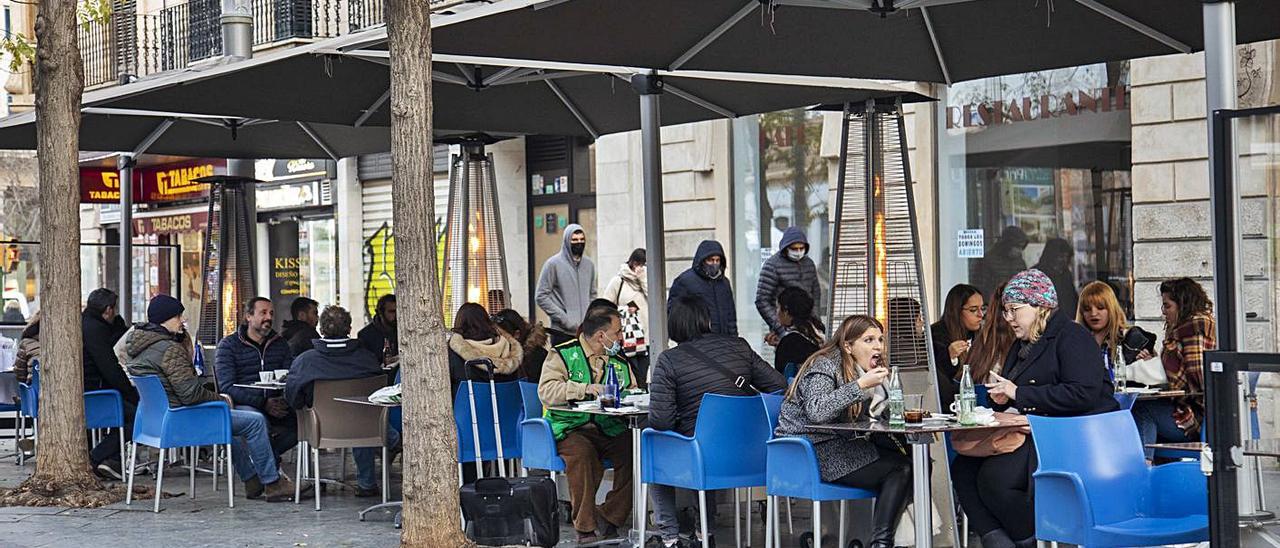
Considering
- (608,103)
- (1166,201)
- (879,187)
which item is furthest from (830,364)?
(1166,201)

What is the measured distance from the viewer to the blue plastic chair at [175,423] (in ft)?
35.3

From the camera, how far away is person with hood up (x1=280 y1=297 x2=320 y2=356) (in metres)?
12.7

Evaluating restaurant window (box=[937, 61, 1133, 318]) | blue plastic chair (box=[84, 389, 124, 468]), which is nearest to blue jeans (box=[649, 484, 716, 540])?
blue plastic chair (box=[84, 389, 124, 468])

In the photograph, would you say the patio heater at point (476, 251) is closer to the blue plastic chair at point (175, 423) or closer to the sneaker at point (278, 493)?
the sneaker at point (278, 493)

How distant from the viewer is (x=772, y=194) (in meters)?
16.9

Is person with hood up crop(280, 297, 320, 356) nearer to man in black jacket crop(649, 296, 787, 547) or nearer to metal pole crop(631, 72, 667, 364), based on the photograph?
metal pole crop(631, 72, 667, 364)

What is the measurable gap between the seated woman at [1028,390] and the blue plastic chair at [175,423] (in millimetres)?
5332

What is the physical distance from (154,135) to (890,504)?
8.79 meters

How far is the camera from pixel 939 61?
950 centimetres

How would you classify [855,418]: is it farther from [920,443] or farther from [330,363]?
[330,363]

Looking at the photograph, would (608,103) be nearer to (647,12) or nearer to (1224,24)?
(647,12)

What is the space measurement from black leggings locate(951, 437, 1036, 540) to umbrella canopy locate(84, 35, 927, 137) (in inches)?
95.5

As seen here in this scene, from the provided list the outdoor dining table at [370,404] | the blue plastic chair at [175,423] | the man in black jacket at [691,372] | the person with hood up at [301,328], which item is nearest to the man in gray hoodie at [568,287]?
the person with hood up at [301,328]

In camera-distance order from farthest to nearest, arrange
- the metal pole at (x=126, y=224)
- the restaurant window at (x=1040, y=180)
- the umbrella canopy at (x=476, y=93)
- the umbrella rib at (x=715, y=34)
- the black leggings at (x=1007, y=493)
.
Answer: the metal pole at (x=126, y=224), the restaurant window at (x=1040, y=180), the umbrella canopy at (x=476, y=93), the umbrella rib at (x=715, y=34), the black leggings at (x=1007, y=493)
